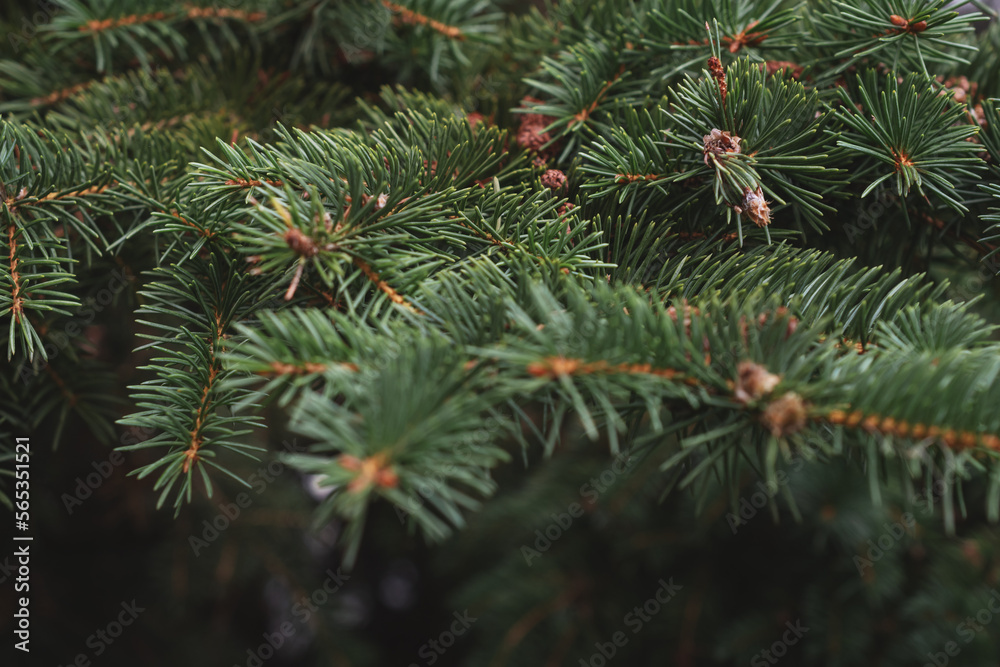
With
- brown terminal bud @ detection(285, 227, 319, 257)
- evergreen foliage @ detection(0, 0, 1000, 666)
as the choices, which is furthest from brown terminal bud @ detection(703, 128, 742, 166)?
brown terminal bud @ detection(285, 227, 319, 257)

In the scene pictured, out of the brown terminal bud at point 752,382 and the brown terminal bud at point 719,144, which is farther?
the brown terminal bud at point 719,144

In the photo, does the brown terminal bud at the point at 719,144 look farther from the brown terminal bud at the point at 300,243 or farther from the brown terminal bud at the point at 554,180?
the brown terminal bud at the point at 300,243

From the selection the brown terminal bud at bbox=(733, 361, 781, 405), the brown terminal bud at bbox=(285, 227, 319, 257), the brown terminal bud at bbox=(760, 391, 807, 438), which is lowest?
the brown terminal bud at bbox=(760, 391, 807, 438)

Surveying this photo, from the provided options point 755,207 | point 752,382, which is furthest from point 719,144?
point 752,382

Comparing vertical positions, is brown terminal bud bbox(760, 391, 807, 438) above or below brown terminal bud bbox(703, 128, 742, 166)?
below

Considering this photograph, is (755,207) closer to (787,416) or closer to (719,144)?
(719,144)

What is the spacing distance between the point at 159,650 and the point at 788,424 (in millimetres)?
1312

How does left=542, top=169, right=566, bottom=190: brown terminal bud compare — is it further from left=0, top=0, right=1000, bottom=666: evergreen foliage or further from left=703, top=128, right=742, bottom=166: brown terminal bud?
left=703, top=128, right=742, bottom=166: brown terminal bud

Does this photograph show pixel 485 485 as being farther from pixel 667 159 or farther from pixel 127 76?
pixel 127 76

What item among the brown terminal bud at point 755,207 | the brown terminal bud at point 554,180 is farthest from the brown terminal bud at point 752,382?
the brown terminal bud at point 554,180

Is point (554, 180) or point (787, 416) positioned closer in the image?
point (787, 416)

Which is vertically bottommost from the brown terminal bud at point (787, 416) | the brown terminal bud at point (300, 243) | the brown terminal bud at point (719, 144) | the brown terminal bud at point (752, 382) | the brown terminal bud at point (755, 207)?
the brown terminal bud at point (787, 416)

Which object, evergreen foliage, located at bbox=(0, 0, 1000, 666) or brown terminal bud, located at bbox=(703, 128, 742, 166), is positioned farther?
brown terminal bud, located at bbox=(703, 128, 742, 166)

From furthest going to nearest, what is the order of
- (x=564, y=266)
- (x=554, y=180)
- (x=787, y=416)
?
(x=554, y=180), (x=564, y=266), (x=787, y=416)
